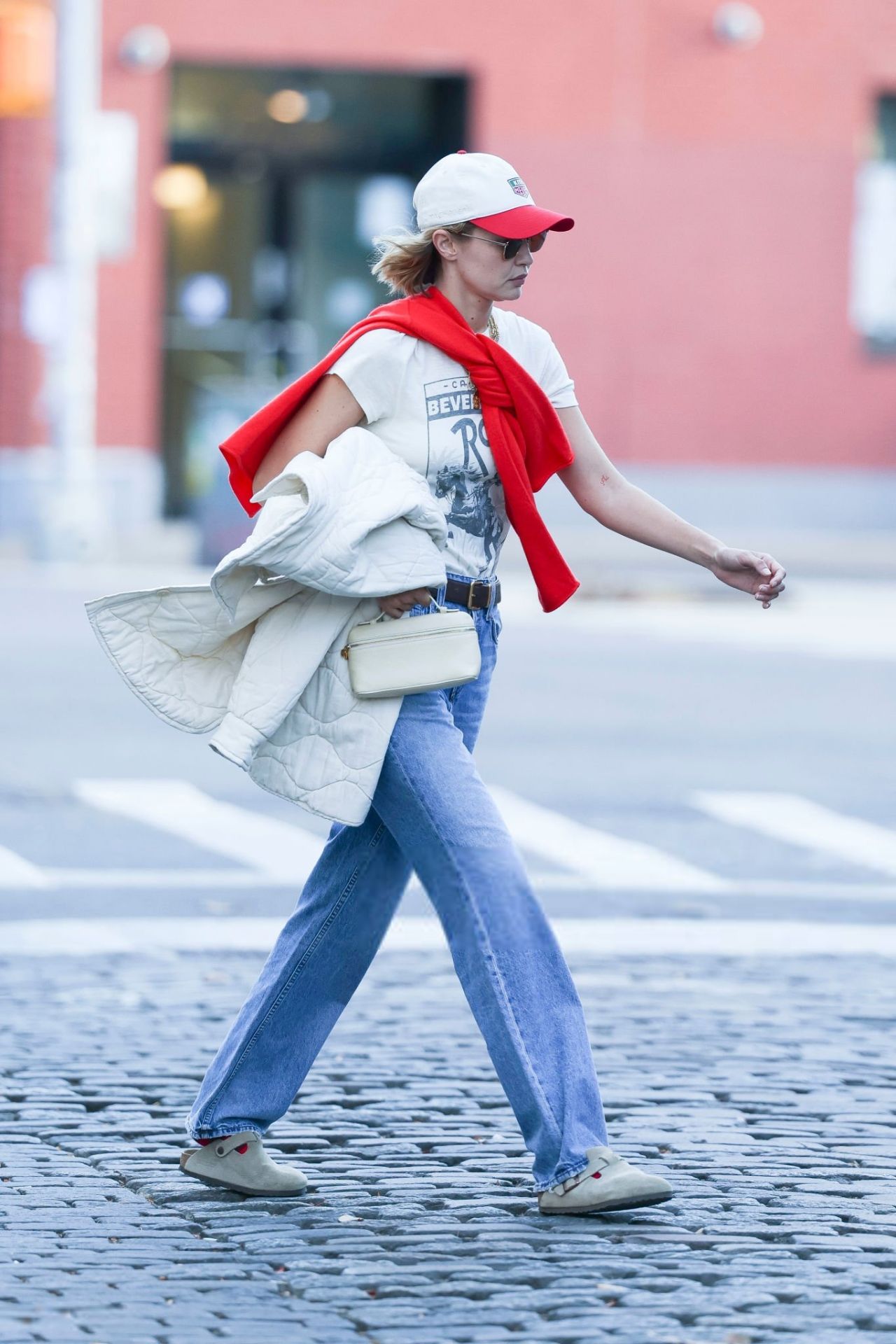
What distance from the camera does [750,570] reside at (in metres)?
4.83

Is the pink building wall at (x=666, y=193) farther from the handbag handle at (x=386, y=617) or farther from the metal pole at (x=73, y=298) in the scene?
the handbag handle at (x=386, y=617)

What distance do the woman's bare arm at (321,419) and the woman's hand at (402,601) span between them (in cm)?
30

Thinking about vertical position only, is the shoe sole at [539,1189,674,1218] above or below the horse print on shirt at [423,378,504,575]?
below

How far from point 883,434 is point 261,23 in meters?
6.82

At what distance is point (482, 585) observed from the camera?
472cm

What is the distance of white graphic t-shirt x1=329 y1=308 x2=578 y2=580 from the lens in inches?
181

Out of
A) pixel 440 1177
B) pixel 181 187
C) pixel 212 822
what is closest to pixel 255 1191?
pixel 440 1177

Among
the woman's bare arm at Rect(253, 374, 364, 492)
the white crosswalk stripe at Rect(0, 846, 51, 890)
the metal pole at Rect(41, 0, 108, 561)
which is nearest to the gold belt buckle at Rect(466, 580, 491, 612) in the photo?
the woman's bare arm at Rect(253, 374, 364, 492)

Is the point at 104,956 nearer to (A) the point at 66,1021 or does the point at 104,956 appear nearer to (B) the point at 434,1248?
(A) the point at 66,1021

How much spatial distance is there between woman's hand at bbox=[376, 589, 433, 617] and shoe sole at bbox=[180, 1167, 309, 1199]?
3.80 feet

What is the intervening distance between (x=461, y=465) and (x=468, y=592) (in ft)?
0.80

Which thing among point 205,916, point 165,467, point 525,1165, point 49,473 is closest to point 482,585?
point 525,1165

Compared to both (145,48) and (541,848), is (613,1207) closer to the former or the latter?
(541,848)

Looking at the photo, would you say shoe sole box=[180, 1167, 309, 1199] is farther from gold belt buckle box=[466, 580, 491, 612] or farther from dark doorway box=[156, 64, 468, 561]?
dark doorway box=[156, 64, 468, 561]
